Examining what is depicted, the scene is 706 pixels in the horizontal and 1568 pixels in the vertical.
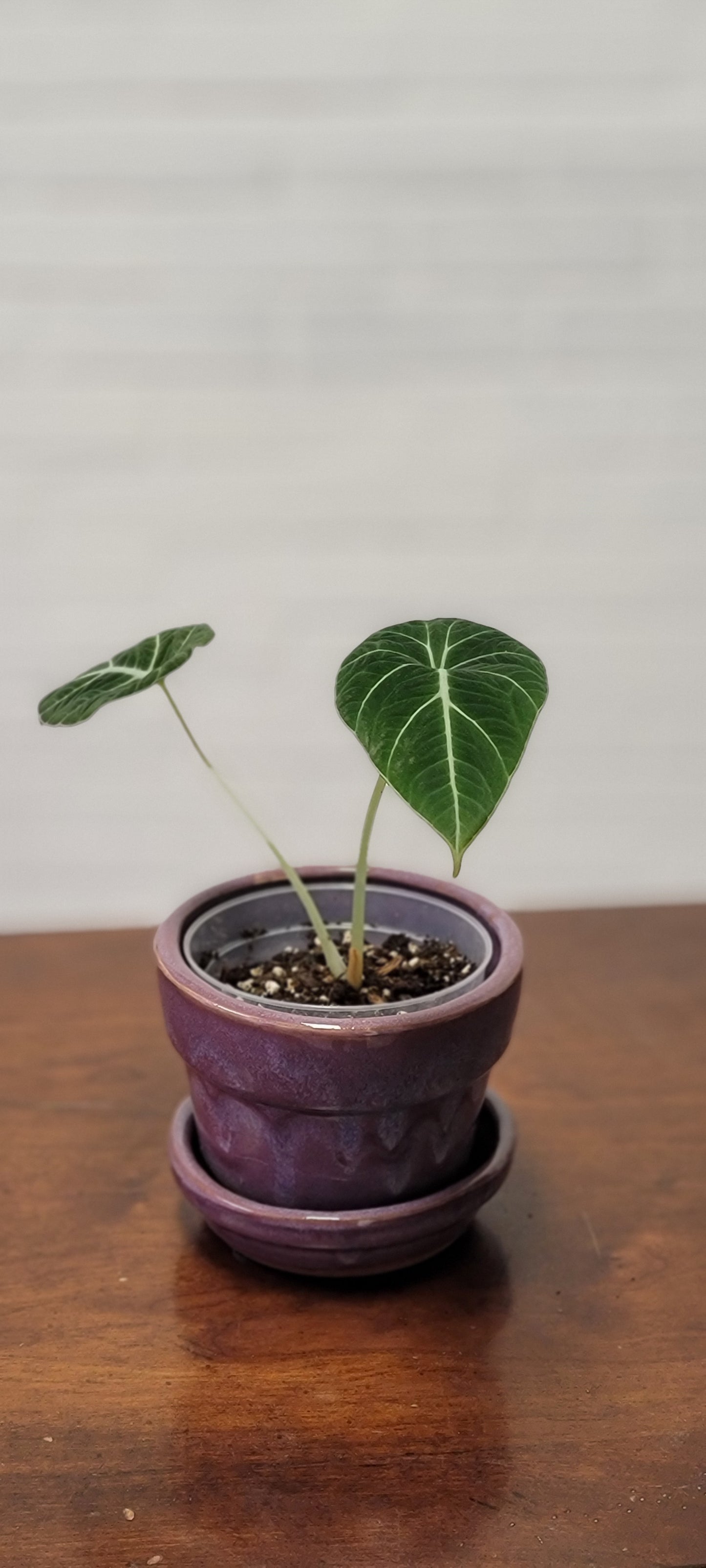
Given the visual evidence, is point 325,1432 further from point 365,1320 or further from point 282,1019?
point 282,1019

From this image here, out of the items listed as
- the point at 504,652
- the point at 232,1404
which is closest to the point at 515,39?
the point at 504,652

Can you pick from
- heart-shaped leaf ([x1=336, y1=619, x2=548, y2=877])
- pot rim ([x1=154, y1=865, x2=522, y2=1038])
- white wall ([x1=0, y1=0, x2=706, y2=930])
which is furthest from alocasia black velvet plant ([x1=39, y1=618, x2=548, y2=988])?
white wall ([x1=0, y1=0, x2=706, y2=930])

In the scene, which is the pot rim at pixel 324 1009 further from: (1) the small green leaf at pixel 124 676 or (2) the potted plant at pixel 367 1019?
(1) the small green leaf at pixel 124 676

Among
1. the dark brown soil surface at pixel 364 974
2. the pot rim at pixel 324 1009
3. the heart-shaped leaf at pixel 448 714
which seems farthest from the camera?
the dark brown soil surface at pixel 364 974

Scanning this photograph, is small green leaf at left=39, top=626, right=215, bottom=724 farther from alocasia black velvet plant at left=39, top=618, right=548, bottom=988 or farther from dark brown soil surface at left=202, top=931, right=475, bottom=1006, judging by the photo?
dark brown soil surface at left=202, top=931, right=475, bottom=1006

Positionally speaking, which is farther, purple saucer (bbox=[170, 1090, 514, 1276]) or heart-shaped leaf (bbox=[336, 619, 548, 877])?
purple saucer (bbox=[170, 1090, 514, 1276])

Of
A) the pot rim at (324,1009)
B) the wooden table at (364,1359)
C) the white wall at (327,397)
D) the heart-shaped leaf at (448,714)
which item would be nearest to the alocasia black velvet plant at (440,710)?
the heart-shaped leaf at (448,714)
